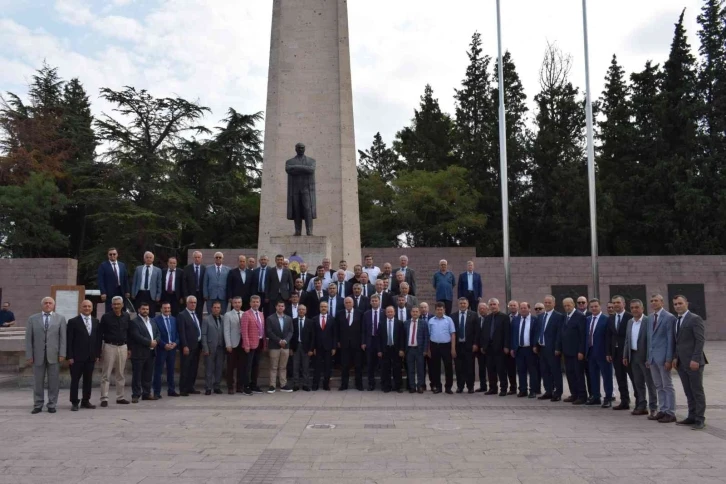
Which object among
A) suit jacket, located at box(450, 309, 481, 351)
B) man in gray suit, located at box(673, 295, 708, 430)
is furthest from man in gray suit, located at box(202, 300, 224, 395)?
man in gray suit, located at box(673, 295, 708, 430)

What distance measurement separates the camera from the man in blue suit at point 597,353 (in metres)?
8.74

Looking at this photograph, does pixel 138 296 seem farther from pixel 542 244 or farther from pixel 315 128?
pixel 542 244

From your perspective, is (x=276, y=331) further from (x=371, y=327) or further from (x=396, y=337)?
(x=396, y=337)

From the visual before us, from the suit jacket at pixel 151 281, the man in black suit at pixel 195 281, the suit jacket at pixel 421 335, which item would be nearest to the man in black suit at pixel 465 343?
the suit jacket at pixel 421 335

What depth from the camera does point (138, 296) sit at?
33.1 feet

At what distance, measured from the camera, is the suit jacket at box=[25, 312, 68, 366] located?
323 inches

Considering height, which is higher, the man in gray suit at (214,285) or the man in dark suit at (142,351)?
the man in gray suit at (214,285)

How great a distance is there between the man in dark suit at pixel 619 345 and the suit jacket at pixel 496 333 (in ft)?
4.93

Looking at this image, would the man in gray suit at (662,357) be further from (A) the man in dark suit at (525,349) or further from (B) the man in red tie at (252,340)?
(B) the man in red tie at (252,340)

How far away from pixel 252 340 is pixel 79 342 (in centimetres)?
238

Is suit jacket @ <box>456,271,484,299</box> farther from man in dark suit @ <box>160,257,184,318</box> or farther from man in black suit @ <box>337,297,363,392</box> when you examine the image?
man in dark suit @ <box>160,257,184,318</box>

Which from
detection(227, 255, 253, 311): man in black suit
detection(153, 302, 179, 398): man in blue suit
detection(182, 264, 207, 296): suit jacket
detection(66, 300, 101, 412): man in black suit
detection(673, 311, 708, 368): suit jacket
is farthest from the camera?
detection(227, 255, 253, 311): man in black suit

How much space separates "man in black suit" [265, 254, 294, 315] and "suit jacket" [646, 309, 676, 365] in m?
5.43

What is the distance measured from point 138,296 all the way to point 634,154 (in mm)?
24954
